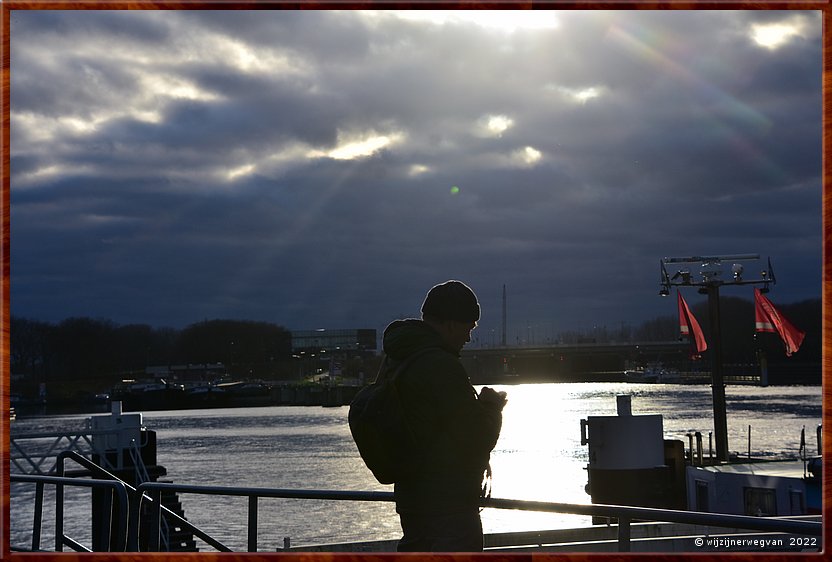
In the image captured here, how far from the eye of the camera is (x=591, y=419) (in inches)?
961

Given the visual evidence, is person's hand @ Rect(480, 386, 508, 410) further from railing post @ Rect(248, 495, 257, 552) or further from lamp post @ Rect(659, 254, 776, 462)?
lamp post @ Rect(659, 254, 776, 462)

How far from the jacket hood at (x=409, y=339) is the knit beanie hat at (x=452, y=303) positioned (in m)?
0.09

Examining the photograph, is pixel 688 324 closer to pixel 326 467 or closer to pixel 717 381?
pixel 717 381

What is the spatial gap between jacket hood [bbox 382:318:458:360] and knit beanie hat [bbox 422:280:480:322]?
0.29ft

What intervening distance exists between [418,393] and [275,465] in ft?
245

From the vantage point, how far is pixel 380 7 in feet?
14.9

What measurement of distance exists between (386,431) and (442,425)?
10.1 inches

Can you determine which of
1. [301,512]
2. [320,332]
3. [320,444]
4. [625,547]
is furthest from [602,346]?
[625,547]

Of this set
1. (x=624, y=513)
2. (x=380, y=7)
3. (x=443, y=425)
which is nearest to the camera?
(x=443, y=425)

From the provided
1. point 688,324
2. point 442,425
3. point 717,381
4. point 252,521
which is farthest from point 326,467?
point 442,425

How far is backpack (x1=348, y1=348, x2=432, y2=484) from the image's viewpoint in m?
4.20

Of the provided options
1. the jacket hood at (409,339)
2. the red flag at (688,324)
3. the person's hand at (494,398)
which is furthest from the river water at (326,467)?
the red flag at (688,324)

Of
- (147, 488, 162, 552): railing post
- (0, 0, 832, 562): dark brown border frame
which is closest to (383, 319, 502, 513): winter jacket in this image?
(0, 0, 832, 562): dark brown border frame

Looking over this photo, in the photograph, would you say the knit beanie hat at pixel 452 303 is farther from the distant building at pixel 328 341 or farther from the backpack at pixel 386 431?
the distant building at pixel 328 341
